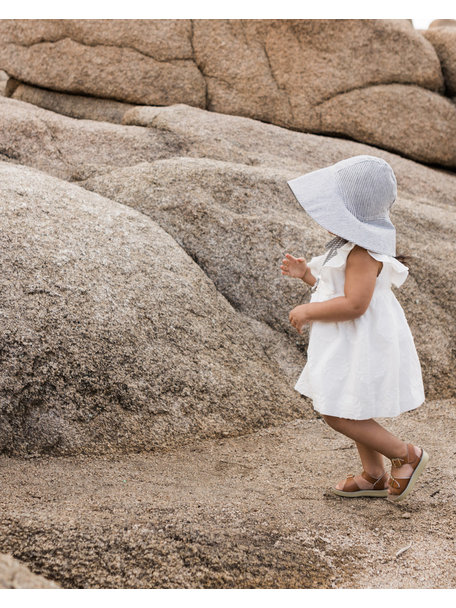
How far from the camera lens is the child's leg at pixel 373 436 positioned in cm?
264

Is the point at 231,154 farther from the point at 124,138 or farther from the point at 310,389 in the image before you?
the point at 310,389

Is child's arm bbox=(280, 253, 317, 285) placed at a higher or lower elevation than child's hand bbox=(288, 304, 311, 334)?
higher

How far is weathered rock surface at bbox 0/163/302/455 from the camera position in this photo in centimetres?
307

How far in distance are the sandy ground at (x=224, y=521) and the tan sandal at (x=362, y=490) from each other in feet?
0.10

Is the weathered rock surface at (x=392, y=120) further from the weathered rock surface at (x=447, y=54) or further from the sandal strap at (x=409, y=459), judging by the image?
the sandal strap at (x=409, y=459)

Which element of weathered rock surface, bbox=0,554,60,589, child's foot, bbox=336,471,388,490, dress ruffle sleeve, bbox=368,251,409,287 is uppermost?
dress ruffle sleeve, bbox=368,251,409,287

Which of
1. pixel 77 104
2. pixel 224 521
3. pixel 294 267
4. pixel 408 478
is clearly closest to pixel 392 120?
pixel 77 104

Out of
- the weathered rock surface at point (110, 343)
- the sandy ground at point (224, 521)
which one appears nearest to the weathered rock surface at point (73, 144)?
the weathered rock surface at point (110, 343)

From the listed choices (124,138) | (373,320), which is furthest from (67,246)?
(124,138)

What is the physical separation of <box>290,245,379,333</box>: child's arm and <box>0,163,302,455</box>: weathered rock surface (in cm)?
101

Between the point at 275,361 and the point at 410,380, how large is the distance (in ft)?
3.94

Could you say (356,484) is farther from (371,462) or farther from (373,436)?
(373,436)

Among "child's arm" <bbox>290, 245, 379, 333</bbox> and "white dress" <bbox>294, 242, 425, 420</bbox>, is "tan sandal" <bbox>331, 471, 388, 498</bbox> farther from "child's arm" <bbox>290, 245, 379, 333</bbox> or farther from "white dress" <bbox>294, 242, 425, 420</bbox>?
"child's arm" <bbox>290, 245, 379, 333</bbox>

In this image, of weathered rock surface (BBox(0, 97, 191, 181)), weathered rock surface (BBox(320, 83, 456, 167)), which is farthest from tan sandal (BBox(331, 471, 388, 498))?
weathered rock surface (BBox(320, 83, 456, 167))
